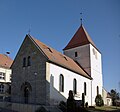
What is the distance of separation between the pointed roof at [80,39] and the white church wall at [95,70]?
200 centimetres

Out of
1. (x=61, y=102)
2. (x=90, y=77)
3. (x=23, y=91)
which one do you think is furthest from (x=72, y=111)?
(x=90, y=77)

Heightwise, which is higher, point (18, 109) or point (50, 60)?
point (50, 60)

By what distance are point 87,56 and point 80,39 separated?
17.3 feet

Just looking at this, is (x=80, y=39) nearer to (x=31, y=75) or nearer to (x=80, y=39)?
(x=80, y=39)

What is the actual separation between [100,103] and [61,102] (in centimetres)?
1674

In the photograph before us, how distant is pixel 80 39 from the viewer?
47.0m

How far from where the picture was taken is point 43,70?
94.0ft

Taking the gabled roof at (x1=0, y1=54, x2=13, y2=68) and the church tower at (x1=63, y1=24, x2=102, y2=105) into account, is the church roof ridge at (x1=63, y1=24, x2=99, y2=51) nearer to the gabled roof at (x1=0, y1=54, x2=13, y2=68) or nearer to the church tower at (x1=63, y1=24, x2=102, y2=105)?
the church tower at (x1=63, y1=24, x2=102, y2=105)

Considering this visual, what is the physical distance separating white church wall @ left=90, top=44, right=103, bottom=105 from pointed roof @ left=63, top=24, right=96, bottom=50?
200cm

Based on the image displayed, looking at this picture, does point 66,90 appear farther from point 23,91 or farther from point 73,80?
point 23,91

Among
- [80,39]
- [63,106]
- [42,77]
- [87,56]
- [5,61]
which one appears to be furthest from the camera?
[5,61]

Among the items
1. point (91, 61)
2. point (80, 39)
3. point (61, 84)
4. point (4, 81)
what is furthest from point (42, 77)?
point (80, 39)

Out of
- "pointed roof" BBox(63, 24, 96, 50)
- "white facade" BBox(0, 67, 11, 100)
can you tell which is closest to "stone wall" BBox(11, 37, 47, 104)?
"white facade" BBox(0, 67, 11, 100)

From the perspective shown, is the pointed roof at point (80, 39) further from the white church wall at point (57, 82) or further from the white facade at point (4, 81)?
the white facade at point (4, 81)
